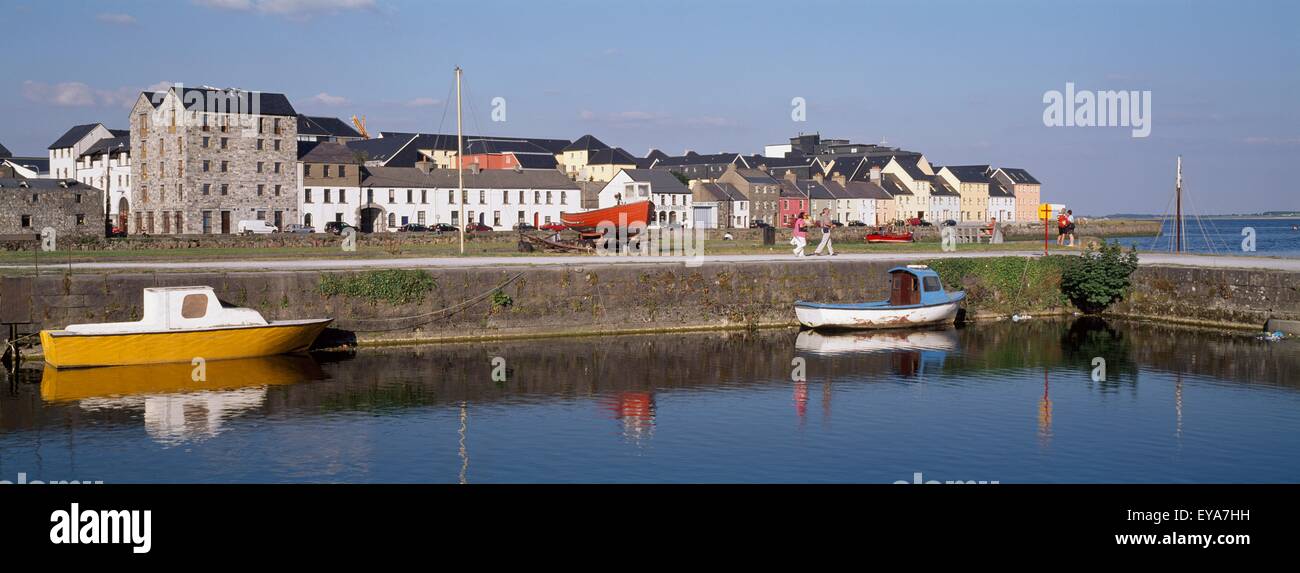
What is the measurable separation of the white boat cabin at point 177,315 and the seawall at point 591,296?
6.39 ft

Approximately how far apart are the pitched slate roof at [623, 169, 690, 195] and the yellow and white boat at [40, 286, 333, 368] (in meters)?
87.9

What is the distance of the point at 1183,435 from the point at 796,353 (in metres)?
12.3

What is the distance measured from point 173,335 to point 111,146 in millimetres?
89821

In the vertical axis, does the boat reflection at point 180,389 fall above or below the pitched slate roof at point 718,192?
below

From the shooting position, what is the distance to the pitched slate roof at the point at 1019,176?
599 ft

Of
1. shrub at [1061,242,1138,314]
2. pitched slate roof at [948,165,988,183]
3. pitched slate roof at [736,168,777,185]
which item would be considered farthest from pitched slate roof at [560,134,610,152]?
shrub at [1061,242,1138,314]

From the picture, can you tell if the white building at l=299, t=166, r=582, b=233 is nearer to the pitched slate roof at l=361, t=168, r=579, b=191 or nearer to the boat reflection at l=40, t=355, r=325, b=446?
the pitched slate roof at l=361, t=168, r=579, b=191

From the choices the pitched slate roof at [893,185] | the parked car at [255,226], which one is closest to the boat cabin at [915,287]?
the parked car at [255,226]

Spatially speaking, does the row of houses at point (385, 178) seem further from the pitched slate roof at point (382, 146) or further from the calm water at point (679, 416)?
the calm water at point (679, 416)

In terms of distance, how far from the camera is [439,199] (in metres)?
103

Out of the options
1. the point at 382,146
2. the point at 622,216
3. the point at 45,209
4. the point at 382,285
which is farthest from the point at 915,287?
the point at 382,146

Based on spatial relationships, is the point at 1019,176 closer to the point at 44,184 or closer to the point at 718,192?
the point at 718,192

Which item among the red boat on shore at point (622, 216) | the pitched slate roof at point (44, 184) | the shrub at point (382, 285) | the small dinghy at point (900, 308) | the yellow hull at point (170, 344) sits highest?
the pitched slate roof at point (44, 184)
